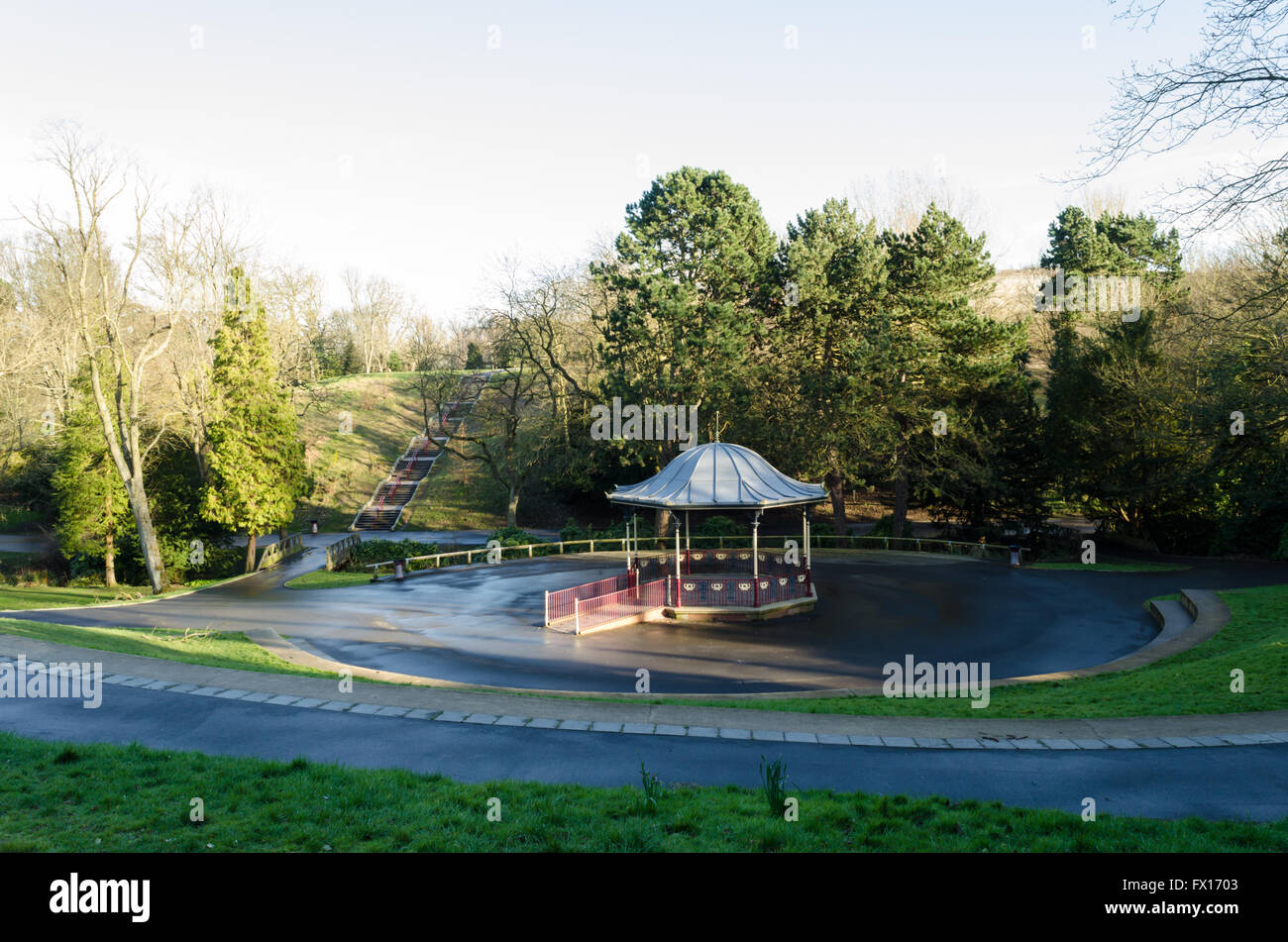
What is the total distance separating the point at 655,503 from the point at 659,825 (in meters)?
19.3

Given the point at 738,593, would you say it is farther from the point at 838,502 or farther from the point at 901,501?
the point at 901,501

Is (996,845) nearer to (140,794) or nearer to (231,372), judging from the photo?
(140,794)

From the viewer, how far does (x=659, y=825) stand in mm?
6551

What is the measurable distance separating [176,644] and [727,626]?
13667mm

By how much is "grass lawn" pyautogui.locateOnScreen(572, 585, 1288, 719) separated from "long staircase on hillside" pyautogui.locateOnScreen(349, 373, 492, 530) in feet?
118

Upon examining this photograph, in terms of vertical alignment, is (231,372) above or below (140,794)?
above

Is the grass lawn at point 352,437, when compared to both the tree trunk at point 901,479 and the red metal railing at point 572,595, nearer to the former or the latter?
the red metal railing at point 572,595

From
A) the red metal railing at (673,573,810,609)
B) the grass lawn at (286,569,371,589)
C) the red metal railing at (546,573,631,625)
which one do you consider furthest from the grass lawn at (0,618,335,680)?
the red metal railing at (673,573,810,609)

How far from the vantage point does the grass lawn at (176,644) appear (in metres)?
14.7

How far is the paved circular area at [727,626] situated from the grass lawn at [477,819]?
26.5 ft

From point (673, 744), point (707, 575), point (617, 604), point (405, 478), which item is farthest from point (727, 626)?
point (405, 478)


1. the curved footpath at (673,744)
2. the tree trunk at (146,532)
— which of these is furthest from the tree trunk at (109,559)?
the curved footpath at (673,744)

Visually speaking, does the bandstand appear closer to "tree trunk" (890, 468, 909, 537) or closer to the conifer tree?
"tree trunk" (890, 468, 909, 537)
